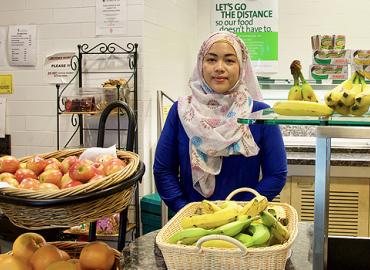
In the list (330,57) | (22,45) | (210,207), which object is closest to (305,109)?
(210,207)

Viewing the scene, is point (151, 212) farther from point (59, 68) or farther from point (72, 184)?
point (72, 184)

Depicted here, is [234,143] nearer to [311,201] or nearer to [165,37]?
[311,201]

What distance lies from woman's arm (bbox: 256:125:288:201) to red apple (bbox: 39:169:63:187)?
0.98 meters

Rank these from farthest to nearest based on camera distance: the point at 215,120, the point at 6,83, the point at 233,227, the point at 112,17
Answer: the point at 6,83 → the point at 112,17 → the point at 215,120 → the point at 233,227

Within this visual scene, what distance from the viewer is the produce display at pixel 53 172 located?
1.46m

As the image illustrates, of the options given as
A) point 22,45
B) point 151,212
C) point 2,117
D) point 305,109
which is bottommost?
point 151,212

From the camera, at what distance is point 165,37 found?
13.1 ft

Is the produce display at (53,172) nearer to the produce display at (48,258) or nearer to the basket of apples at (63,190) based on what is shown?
the basket of apples at (63,190)

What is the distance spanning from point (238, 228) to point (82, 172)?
0.49 meters

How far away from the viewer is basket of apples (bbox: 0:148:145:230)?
1340 mm

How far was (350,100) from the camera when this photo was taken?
1.30 meters

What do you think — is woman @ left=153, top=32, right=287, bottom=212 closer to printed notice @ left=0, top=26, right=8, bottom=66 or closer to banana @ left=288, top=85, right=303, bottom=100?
banana @ left=288, top=85, right=303, bottom=100

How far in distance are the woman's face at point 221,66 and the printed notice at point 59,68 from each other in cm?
170

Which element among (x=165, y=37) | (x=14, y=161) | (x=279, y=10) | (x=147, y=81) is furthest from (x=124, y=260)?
(x=279, y=10)
